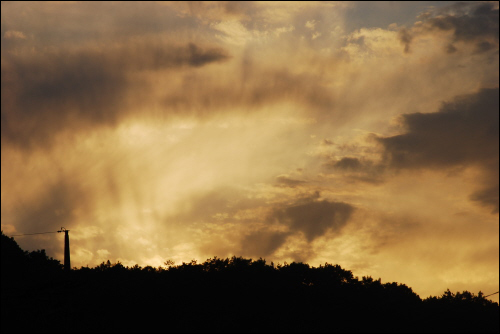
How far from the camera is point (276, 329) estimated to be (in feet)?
176

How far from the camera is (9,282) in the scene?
55.7 m

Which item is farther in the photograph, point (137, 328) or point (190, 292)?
point (190, 292)

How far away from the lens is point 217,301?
57.7m

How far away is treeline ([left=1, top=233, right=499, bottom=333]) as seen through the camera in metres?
48.8

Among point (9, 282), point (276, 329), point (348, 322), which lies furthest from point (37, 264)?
point (348, 322)

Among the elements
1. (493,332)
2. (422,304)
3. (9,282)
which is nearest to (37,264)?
(9,282)

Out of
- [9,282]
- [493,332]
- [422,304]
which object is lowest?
[493,332]

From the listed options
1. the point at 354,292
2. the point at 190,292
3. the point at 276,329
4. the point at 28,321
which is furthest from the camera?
the point at 354,292

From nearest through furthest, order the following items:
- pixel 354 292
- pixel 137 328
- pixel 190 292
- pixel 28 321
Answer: pixel 28 321, pixel 137 328, pixel 190 292, pixel 354 292

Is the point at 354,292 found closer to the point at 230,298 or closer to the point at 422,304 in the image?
the point at 422,304

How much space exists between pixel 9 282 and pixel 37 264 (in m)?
5.63

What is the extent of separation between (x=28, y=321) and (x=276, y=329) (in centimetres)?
2425

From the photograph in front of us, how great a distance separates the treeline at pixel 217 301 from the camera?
160 feet

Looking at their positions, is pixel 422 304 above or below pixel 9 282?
below
